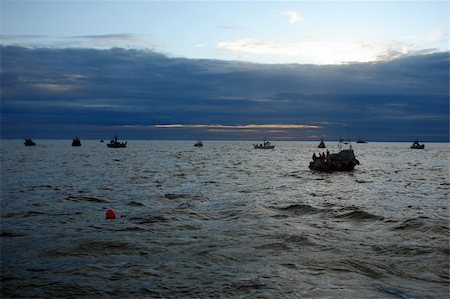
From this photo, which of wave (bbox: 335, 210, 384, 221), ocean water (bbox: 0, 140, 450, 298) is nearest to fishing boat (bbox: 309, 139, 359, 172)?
ocean water (bbox: 0, 140, 450, 298)

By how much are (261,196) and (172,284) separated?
838 inches

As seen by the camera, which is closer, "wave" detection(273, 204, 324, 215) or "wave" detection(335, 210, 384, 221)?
"wave" detection(335, 210, 384, 221)

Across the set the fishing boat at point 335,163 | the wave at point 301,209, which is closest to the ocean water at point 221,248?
the wave at point 301,209

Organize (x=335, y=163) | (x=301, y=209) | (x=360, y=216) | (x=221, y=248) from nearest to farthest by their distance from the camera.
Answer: (x=221, y=248) < (x=360, y=216) < (x=301, y=209) < (x=335, y=163)

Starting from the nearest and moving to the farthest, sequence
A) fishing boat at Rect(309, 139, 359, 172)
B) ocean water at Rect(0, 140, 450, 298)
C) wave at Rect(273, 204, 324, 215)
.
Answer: ocean water at Rect(0, 140, 450, 298) → wave at Rect(273, 204, 324, 215) → fishing boat at Rect(309, 139, 359, 172)

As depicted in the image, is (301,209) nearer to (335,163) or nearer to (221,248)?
(221,248)

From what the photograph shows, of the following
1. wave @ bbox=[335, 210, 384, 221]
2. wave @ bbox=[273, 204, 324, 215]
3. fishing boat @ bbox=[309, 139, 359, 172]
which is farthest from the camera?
fishing boat @ bbox=[309, 139, 359, 172]

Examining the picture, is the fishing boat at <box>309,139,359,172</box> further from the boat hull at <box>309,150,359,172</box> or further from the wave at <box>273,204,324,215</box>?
the wave at <box>273,204,324,215</box>

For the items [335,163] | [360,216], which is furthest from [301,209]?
[335,163]

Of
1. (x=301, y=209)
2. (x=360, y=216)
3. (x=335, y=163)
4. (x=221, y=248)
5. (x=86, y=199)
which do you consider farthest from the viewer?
(x=335, y=163)

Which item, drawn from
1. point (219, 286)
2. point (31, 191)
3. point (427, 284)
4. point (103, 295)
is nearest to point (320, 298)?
point (219, 286)

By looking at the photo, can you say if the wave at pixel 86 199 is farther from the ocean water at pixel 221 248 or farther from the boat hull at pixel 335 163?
the boat hull at pixel 335 163

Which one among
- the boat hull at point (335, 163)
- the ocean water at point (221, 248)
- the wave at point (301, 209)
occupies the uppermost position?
the boat hull at point (335, 163)

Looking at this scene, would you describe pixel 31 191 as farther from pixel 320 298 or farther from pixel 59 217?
pixel 320 298
